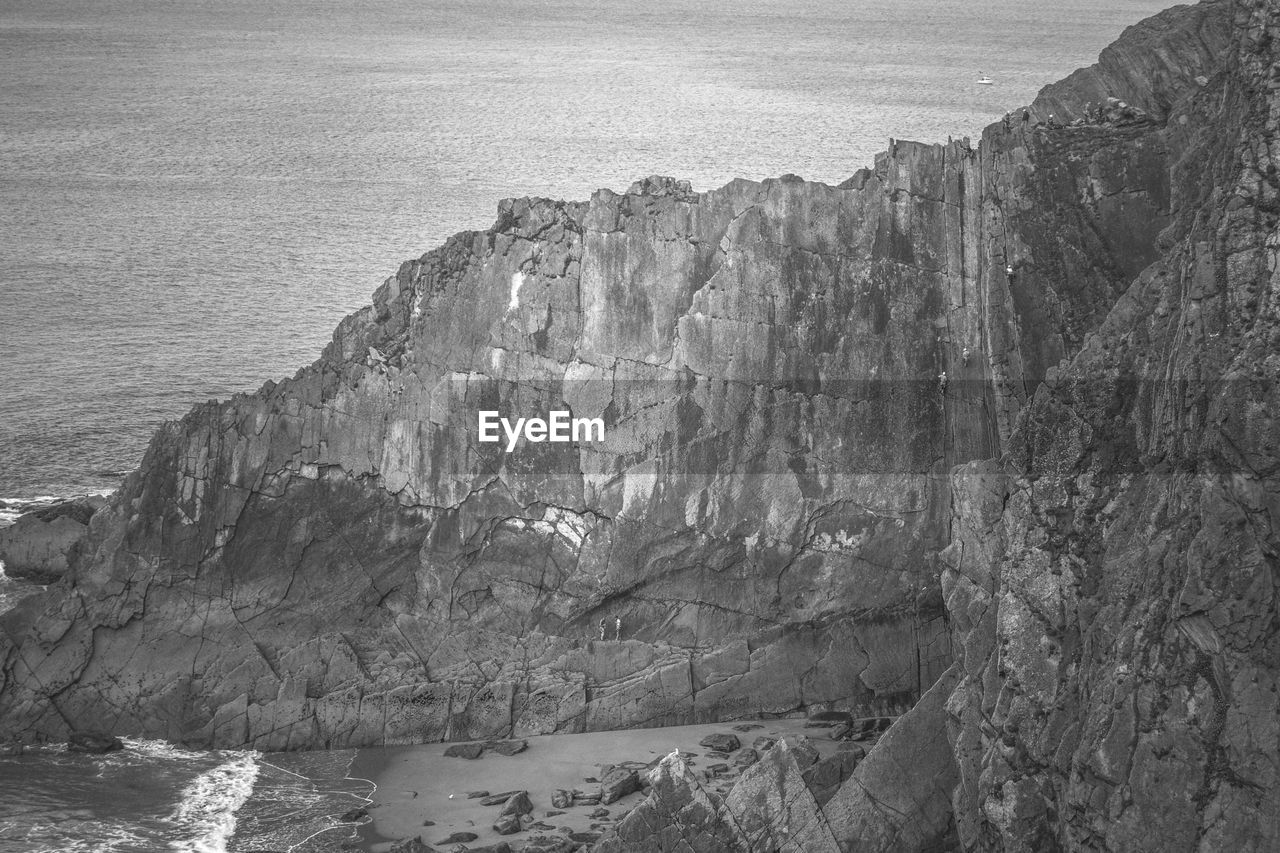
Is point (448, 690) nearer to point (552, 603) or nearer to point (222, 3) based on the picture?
point (552, 603)

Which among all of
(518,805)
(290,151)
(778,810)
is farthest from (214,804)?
(290,151)

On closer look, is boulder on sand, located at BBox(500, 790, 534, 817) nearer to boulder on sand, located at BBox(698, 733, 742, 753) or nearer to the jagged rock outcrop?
boulder on sand, located at BBox(698, 733, 742, 753)

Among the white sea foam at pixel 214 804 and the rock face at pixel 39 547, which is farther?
the rock face at pixel 39 547

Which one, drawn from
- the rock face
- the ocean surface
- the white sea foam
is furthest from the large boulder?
the rock face

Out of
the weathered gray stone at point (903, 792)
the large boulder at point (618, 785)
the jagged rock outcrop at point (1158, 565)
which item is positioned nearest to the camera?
the jagged rock outcrop at point (1158, 565)

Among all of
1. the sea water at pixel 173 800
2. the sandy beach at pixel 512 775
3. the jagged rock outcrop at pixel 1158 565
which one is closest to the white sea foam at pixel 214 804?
the sea water at pixel 173 800

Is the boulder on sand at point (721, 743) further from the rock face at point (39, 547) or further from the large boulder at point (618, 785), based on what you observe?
the rock face at point (39, 547)
